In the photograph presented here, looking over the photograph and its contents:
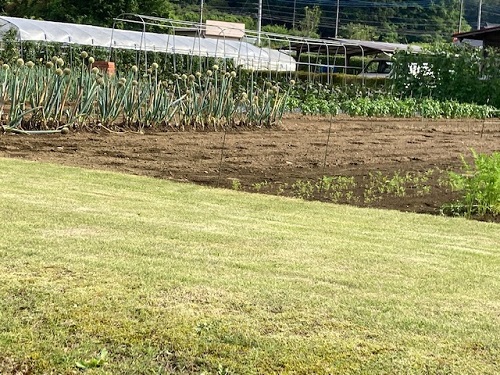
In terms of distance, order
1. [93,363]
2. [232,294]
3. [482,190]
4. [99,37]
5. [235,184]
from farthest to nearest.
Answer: [99,37], [235,184], [482,190], [232,294], [93,363]

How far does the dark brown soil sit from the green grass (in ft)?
7.64

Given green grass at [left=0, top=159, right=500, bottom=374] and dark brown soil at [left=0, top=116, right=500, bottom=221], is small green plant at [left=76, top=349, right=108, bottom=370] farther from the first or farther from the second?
dark brown soil at [left=0, top=116, right=500, bottom=221]

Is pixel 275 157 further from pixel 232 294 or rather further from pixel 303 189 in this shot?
pixel 232 294

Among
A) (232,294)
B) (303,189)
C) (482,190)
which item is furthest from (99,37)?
(232,294)

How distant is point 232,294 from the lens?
178 inches

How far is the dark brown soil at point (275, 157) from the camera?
31.8 ft

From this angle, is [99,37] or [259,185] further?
[99,37]

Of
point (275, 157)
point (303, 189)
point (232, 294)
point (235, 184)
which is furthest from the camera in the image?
point (275, 157)

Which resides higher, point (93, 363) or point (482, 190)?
point (482, 190)

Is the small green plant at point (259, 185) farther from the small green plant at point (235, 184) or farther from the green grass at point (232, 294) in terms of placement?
the green grass at point (232, 294)

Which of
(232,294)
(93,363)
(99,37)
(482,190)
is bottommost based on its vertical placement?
(93,363)

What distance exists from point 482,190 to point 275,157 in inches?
158

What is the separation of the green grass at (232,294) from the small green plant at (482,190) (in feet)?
4.43

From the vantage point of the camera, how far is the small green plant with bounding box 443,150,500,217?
843cm
